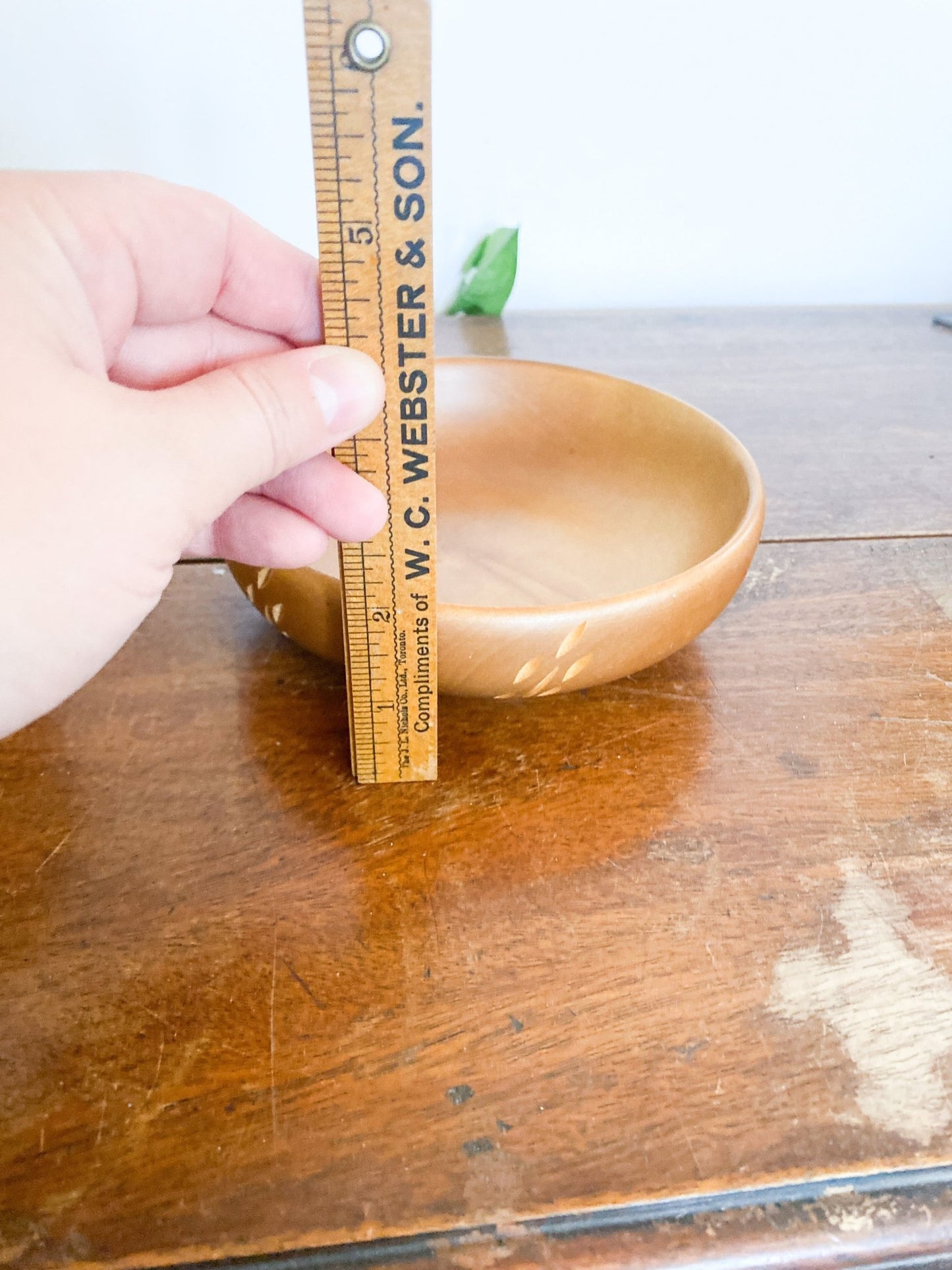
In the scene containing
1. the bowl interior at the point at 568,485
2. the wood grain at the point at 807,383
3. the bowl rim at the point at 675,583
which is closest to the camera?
the bowl rim at the point at 675,583

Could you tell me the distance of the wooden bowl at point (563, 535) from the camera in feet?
1.52

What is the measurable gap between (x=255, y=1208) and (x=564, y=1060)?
131 millimetres

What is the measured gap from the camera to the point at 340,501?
1.40 feet

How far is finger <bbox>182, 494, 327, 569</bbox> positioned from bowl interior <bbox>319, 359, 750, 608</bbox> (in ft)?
0.33

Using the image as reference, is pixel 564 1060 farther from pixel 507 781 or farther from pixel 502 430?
pixel 502 430

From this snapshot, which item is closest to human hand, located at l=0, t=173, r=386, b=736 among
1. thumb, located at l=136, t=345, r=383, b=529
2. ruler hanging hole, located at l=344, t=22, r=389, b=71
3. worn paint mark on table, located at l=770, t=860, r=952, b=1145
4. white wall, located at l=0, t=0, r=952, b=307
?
thumb, located at l=136, t=345, r=383, b=529

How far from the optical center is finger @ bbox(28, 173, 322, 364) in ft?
1.41

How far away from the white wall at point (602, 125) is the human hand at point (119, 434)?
2.24 feet

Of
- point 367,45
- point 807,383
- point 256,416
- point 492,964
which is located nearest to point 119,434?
point 256,416

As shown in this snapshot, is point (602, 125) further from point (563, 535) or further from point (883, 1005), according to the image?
point (883, 1005)

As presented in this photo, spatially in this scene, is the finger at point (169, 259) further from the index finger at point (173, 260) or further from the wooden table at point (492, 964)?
the wooden table at point (492, 964)

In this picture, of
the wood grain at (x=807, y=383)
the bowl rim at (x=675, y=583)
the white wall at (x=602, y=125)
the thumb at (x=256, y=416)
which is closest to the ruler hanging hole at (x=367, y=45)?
the thumb at (x=256, y=416)

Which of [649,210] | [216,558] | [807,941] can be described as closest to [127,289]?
[216,558]

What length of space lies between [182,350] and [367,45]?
24cm
